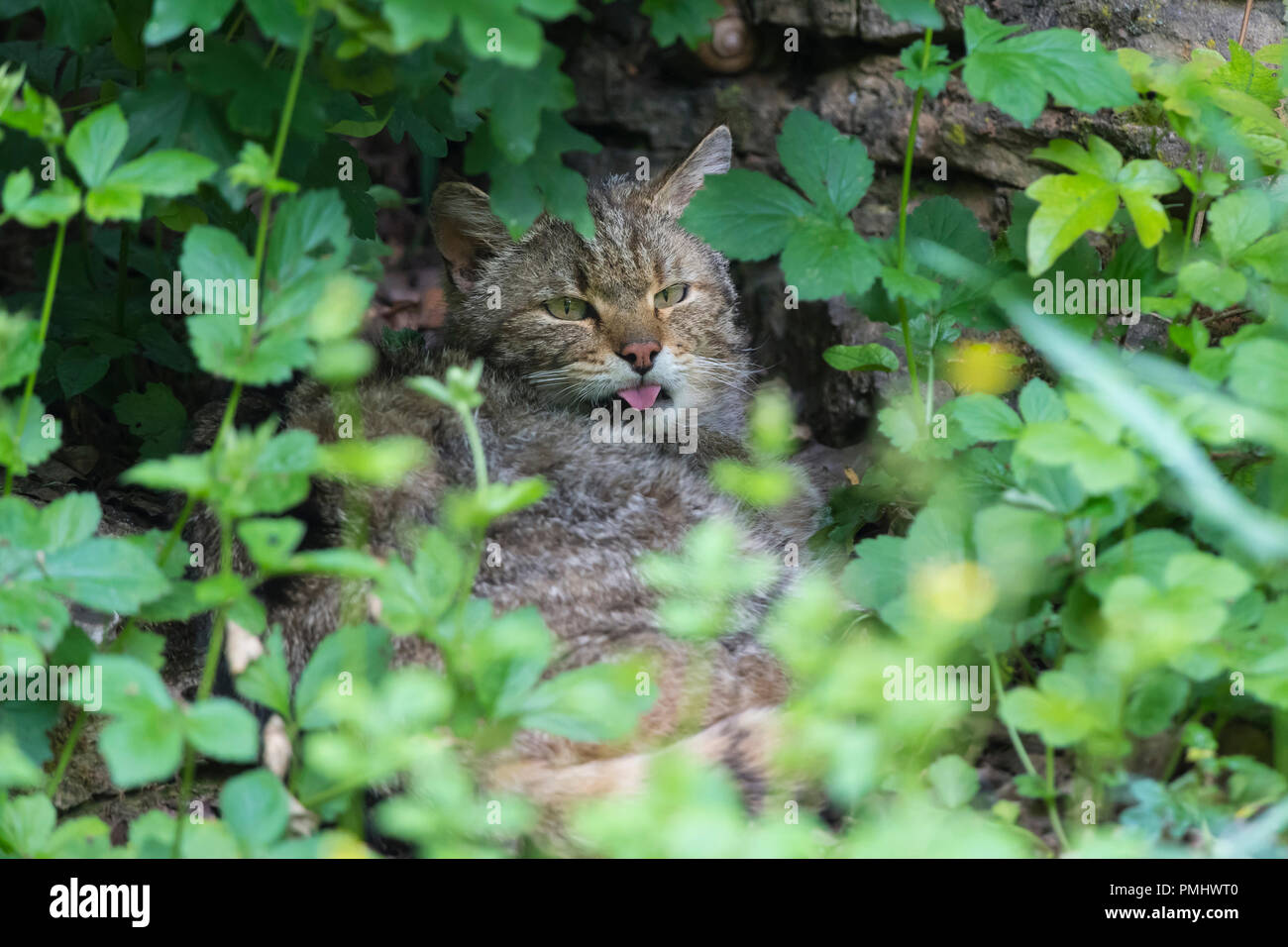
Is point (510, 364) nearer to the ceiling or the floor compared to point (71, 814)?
nearer to the ceiling

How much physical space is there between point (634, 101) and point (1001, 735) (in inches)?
161

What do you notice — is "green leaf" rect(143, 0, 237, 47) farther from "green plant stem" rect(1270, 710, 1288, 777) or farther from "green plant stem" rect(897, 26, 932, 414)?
"green plant stem" rect(1270, 710, 1288, 777)

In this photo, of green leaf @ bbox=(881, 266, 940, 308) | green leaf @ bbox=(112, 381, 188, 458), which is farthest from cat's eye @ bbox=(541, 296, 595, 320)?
green leaf @ bbox=(881, 266, 940, 308)

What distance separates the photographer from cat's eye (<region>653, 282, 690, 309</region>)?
190 inches

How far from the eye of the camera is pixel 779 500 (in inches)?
113

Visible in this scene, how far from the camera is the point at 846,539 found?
13.7 feet

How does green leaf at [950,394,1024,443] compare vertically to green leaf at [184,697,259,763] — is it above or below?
above

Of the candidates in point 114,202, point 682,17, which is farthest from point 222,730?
point 682,17

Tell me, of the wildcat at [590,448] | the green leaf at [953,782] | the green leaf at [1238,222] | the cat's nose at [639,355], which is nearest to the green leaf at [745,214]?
the wildcat at [590,448]

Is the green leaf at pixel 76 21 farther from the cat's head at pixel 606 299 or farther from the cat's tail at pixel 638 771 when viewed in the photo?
the cat's tail at pixel 638 771

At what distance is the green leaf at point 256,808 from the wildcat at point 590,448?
0.80 meters

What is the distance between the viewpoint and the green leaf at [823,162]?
3.33 metres

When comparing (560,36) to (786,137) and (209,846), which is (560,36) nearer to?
(786,137)
